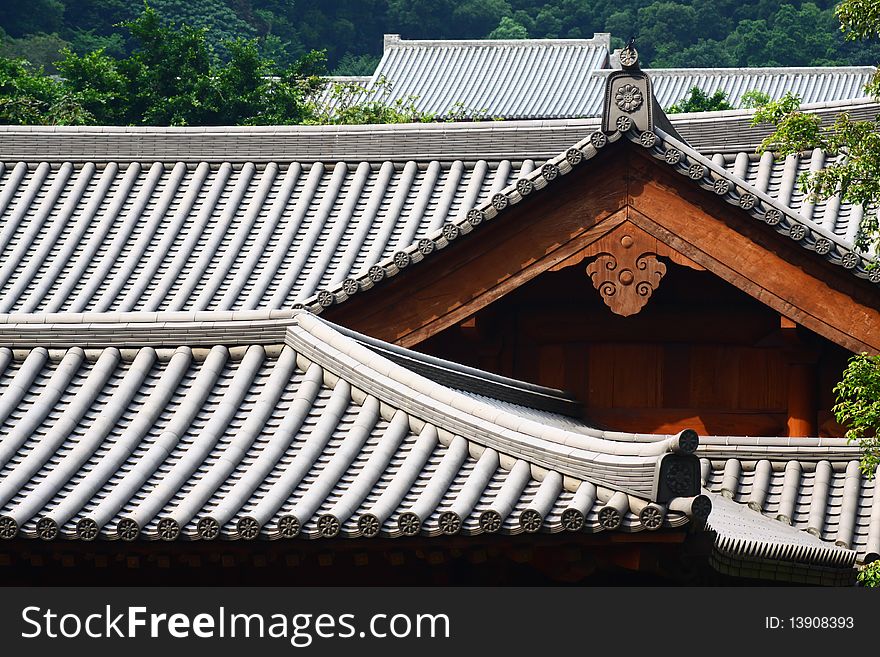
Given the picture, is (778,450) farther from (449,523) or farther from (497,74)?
(497,74)

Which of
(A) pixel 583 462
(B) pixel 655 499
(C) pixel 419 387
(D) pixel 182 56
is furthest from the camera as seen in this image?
(D) pixel 182 56

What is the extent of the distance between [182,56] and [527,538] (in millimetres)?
19583

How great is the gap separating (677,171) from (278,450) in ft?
12.3

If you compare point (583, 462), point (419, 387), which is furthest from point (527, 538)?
point (419, 387)

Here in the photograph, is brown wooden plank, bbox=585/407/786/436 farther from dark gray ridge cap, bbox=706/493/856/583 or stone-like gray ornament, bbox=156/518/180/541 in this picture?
stone-like gray ornament, bbox=156/518/180/541

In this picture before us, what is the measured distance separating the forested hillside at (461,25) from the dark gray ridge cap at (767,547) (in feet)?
173

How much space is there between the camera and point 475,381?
31.2 feet

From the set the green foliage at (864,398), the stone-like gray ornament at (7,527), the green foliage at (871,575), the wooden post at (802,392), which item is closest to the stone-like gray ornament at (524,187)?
the wooden post at (802,392)

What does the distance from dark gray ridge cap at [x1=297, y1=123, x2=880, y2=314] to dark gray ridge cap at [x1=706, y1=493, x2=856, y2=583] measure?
1.98 meters

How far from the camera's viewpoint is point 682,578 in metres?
7.01

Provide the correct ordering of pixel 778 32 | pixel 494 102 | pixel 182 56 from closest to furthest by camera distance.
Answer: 1. pixel 182 56
2. pixel 494 102
3. pixel 778 32

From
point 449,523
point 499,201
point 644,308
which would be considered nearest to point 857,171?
point 449,523

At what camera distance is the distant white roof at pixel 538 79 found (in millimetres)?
46031

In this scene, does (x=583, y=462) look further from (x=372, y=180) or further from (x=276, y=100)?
(x=276, y=100)
